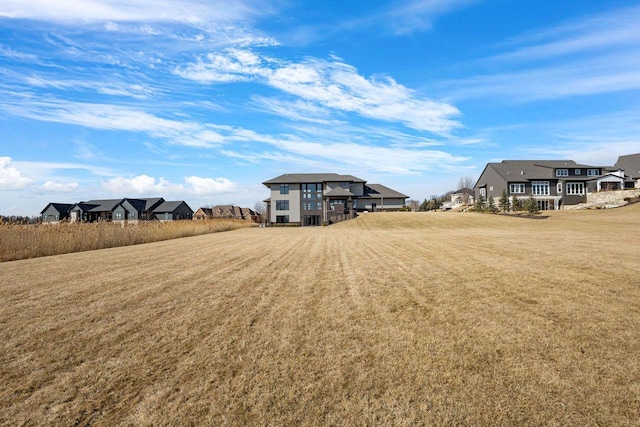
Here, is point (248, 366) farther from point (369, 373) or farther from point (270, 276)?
point (270, 276)

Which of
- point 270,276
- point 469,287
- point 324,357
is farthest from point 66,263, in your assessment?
point 469,287

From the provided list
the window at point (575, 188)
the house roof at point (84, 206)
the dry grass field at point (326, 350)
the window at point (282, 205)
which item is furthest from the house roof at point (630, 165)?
the house roof at point (84, 206)

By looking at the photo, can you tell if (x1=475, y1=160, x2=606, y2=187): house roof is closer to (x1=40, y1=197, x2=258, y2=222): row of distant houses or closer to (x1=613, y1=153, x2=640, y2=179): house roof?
(x1=613, y1=153, x2=640, y2=179): house roof

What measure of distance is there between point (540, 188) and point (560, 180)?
3.14m

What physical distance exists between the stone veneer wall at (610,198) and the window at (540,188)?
6.74m

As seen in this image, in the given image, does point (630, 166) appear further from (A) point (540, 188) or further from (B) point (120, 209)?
(B) point (120, 209)

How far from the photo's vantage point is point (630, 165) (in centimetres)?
5681

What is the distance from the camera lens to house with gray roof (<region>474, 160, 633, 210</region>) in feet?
173

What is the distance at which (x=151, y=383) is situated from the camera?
137 inches

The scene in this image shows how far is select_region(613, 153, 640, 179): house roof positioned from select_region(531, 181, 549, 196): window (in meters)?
14.8

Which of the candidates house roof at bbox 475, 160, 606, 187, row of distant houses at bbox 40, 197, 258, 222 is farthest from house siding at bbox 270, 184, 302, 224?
house roof at bbox 475, 160, 606, 187

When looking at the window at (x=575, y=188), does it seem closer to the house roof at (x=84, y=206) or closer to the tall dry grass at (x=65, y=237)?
the tall dry grass at (x=65, y=237)

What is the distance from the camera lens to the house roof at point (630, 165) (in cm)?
5481

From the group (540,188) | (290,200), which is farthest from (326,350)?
(540,188)
